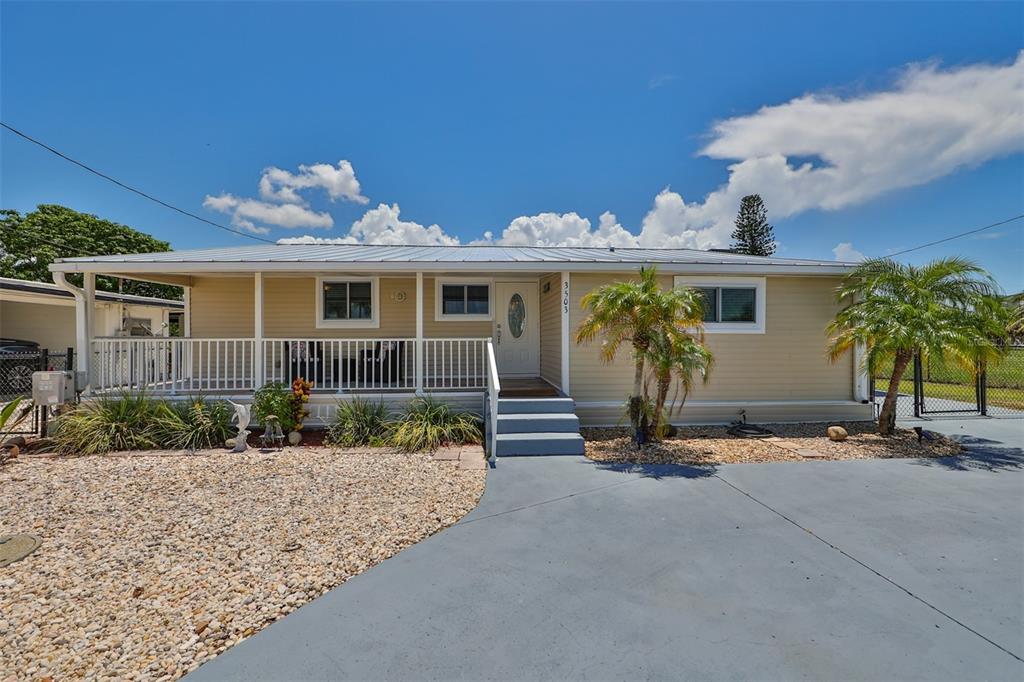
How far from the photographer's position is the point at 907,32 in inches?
404

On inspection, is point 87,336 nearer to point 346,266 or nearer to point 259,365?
point 259,365

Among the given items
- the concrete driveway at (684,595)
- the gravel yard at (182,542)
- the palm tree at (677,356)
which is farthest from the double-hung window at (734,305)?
the gravel yard at (182,542)

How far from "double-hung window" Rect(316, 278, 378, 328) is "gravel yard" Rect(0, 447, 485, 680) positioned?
4.08 metres

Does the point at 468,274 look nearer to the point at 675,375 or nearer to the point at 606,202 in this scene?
the point at 675,375

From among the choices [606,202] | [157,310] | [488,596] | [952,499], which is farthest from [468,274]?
[157,310]

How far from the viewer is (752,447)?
276 inches

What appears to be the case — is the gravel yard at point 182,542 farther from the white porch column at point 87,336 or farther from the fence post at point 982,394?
the fence post at point 982,394

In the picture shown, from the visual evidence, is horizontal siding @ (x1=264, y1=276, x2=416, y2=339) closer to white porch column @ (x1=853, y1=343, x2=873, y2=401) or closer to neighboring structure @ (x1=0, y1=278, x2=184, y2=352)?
neighboring structure @ (x1=0, y1=278, x2=184, y2=352)

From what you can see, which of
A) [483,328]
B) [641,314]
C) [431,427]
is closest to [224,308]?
[483,328]

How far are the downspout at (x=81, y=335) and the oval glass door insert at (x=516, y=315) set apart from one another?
25.6ft

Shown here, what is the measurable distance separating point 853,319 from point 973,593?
5.71 meters

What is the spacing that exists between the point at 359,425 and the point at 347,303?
365 centimetres

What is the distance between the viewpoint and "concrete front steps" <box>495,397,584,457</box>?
659 centimetres

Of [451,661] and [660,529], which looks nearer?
[451,661]
